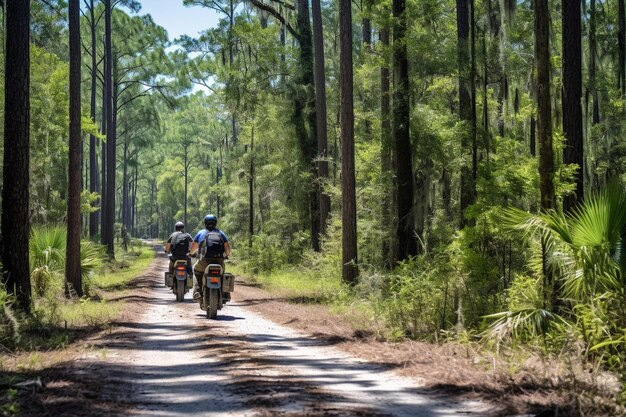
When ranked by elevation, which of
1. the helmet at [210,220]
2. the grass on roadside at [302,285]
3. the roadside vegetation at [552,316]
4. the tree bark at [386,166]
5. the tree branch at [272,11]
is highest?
the tree branch at [272,11]

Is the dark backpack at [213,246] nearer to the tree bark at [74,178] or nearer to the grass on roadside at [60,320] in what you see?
the grass on roadside at [60,320]

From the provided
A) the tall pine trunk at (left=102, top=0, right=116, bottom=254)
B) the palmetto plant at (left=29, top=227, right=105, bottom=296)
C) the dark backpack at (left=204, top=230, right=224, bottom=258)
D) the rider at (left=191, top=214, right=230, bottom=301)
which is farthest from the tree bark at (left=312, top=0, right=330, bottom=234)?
the tall pine trunk at (left=102, top=0, right=116, bottom=254)

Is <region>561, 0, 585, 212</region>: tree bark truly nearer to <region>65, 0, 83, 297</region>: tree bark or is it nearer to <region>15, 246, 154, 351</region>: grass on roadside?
<region>15, 246, 154, 351</region>: grass on roadside

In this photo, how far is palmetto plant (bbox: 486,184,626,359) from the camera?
729cm

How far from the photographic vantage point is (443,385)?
638 cm

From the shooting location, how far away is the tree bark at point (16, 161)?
1212 cm

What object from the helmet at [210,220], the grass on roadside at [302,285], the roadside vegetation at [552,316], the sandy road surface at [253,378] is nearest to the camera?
the sandy road surface at [253,378]

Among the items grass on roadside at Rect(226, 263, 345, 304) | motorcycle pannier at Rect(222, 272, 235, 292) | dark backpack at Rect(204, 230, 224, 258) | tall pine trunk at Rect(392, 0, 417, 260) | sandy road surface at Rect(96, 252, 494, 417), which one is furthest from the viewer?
grass on roadside at Rect(226, 263, 345, 304)

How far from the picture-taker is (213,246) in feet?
44.5

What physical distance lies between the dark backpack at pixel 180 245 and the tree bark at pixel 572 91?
993 cm

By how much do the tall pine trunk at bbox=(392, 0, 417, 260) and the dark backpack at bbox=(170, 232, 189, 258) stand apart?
5.81 meters

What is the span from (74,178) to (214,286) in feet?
21.1

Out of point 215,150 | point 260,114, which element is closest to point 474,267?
point 260,114

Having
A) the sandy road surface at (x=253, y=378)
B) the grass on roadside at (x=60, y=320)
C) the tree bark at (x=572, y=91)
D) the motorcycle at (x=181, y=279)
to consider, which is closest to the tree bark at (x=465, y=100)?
the tree bark at (x=572, y=91)
